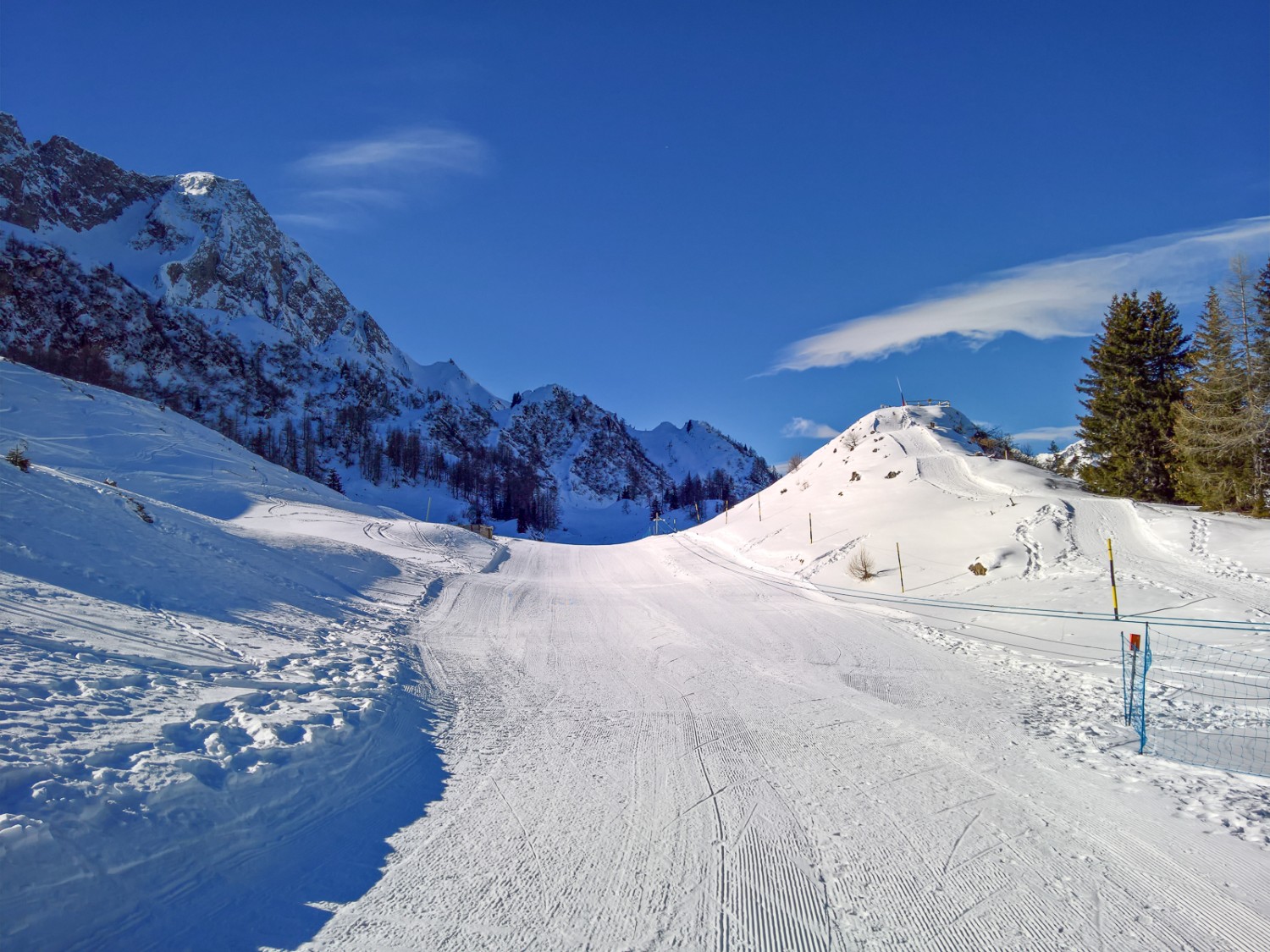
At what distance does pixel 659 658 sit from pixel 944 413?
122 feet

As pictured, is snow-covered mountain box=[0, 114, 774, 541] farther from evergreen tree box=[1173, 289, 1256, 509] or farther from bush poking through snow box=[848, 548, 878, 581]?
evergreen tree box=[1173, 289, 1256, 509]

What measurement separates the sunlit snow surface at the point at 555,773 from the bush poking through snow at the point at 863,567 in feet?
14.9

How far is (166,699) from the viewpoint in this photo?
475cm

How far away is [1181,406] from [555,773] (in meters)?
23.2

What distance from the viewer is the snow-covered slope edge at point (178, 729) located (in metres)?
2.87

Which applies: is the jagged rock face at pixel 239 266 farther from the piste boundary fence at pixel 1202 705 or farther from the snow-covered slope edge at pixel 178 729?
the piste boundary fence at pixel 1202 705

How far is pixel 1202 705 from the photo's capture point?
6.84m

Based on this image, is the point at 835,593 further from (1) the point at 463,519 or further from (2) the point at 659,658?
(1) the point at 463,519

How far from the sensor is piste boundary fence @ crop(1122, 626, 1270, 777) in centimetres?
542

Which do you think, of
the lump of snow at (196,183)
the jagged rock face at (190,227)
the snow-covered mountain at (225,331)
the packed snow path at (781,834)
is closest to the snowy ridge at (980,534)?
the packed snow path at (781,834)

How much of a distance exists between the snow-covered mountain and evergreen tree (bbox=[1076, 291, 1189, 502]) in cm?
8687

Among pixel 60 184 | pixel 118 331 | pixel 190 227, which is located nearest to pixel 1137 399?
pixel 118 331

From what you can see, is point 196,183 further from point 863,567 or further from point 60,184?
point 863,567

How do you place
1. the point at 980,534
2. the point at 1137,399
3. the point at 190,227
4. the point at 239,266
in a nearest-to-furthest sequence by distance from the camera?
the point at 980,534 → the point at 1137,399 → the point at 190,227 → the point at 239,266
